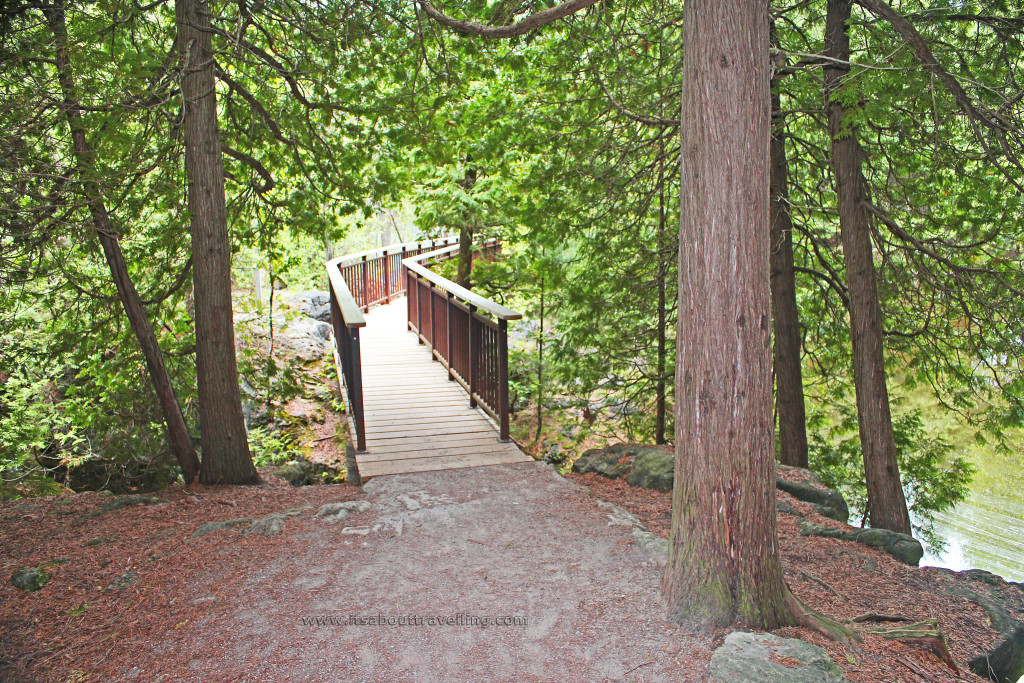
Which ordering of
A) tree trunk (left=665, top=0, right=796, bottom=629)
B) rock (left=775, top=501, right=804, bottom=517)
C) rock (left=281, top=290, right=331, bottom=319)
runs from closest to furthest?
tree trunk (left=665, top=0, right=796, bottom=629) → rock (left=775, top=501, right=804, bottom=517) → rock (left=281, top=290, right=331, bottom=319)

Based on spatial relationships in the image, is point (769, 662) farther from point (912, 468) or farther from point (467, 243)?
point (467, 243)

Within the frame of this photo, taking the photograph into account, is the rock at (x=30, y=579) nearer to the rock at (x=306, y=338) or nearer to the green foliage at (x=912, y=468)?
the green foliage at (x=912, y=468)

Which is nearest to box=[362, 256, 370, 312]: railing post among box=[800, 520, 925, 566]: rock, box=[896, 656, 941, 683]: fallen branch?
box=[800, 520, 925, 566]: rock

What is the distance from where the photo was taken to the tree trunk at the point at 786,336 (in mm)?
7230

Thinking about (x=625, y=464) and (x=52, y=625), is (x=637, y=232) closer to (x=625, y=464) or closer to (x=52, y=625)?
(x=625, y=464)

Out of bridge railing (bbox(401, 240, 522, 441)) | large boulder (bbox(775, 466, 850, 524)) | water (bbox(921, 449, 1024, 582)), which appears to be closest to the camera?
large boulder (bbox(775, 466, 850, 524))

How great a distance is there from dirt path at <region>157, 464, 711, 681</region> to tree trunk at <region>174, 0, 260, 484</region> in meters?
1.66

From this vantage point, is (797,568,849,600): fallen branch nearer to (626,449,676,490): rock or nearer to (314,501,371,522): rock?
(626,449,676,490): rock

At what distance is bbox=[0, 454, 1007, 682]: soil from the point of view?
2.85 meters

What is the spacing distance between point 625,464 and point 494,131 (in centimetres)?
393

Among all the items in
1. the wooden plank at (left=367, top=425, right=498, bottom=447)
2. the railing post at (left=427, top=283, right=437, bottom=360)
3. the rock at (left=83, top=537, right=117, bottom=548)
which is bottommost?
the rock at (left=83, top=537, right=117, bottom=548)

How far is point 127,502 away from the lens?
16.6 feet

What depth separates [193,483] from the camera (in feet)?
19.0

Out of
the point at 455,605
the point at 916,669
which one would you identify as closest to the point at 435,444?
the point at 455,605
